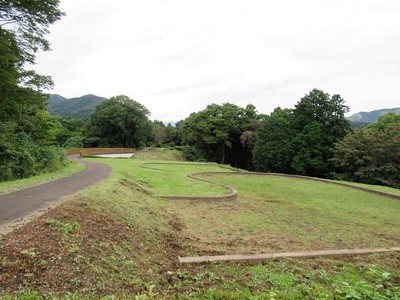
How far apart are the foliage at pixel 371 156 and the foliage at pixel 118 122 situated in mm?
35057

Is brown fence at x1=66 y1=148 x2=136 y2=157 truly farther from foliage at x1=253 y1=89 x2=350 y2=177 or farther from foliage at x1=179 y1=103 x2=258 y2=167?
foliage at x1=253 y1=89 x2=350 y2=177

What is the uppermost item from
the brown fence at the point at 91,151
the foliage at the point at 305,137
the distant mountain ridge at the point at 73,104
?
the distant mountain ridge at the point at 73,104

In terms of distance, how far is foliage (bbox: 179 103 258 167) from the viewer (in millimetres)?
37094

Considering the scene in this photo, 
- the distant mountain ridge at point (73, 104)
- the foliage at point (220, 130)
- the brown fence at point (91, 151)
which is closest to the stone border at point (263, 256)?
the brown fence at point (91, 151)

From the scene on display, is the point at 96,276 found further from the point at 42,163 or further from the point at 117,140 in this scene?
the point at 117,140

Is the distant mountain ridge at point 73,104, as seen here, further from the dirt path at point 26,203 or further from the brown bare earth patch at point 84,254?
the brown bare earth patch at point 84,254

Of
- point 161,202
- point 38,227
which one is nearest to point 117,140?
point 161,202

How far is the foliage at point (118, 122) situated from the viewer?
47.2 metres

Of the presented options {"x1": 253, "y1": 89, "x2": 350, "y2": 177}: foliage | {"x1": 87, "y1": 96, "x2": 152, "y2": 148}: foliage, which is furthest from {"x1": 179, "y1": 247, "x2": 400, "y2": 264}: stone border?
{"x1": 87, "y1": 96, "x2": 152, "y2": 148}: foliage

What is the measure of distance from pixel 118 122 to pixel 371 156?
128 feet

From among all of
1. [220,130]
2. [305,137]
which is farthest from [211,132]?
[305,137]

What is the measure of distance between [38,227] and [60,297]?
162 cm

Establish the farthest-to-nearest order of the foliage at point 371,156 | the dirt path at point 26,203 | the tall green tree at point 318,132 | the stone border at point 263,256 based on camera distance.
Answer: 1. the tall green tree at point 318,132
2. the foliage at point 371,156
3. the dirt path at point 26,203
4. the stone border at point 263,256

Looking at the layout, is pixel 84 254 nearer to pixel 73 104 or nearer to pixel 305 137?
pixel 305 137
